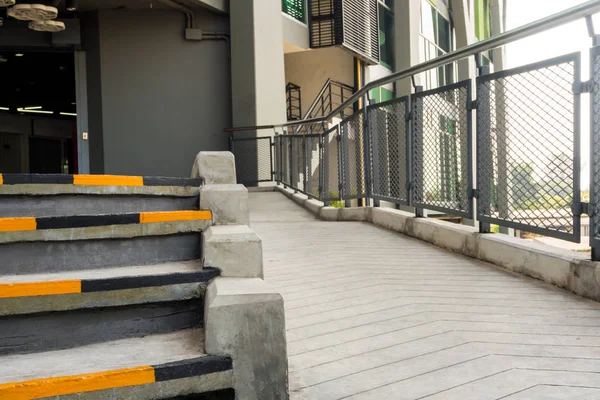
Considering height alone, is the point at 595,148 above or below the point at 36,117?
below

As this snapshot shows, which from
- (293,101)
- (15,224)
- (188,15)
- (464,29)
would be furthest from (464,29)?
(15,224)

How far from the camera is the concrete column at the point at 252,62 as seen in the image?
11539 millimetres

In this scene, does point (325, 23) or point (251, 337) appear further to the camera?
point (325, 23)

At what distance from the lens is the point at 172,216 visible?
259cm

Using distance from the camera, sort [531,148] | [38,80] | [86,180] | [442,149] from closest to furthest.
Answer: [86,180] < [531,148] < [442,149] < [38,80]

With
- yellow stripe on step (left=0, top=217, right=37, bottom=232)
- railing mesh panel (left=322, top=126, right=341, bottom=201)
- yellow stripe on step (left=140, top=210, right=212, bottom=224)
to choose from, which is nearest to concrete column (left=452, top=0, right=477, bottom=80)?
railing mesh panel (left=322, top=126, right=341, bottom=201)

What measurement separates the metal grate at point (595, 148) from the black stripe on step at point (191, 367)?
77.9 inches

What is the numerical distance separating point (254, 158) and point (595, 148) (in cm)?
917

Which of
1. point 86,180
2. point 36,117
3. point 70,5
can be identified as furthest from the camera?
point 36,117

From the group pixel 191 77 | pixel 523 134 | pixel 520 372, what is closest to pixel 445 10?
pixel 191 77

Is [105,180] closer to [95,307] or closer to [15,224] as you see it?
[15,224]

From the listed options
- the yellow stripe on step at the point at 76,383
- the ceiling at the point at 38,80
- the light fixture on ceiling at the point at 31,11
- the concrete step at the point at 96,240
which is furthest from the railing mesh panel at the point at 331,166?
the ceiling at the point at 38,80

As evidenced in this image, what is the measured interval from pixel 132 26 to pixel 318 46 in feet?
15.5

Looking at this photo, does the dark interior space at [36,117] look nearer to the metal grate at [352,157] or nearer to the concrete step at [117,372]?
the metal grate at [352,157]
